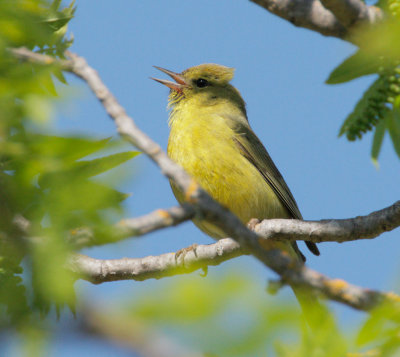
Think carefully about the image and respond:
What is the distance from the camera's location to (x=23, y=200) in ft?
5.31

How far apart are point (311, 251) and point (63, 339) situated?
16.6ft

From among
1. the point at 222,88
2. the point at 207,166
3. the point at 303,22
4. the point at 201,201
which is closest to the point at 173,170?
the point at 201,201

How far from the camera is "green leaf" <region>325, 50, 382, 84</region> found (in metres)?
2.84

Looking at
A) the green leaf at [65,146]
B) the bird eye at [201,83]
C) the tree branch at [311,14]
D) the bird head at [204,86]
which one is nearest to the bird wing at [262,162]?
the bird head at [204,86]

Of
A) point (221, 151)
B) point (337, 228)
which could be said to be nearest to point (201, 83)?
point (221, 151)

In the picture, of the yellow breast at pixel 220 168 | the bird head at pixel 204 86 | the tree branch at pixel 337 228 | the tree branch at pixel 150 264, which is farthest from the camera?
the bird head at pixel 204 86

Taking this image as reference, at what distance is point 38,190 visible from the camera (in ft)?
5.30

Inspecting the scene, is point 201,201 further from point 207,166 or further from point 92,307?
point 207,166

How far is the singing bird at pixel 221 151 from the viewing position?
5.77m

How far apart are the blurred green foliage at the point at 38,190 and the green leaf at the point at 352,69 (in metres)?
1.71

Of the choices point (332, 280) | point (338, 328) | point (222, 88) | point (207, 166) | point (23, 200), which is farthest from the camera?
point (222, 88)

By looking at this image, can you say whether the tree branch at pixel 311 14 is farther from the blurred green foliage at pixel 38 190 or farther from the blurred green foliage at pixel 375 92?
the blurred green foliage at pixel 38 190

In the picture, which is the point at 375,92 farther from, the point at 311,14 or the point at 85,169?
the point at 85,169

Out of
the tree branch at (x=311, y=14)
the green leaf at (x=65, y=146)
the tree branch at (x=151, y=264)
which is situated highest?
the tree branch at (x=311, y=14)
